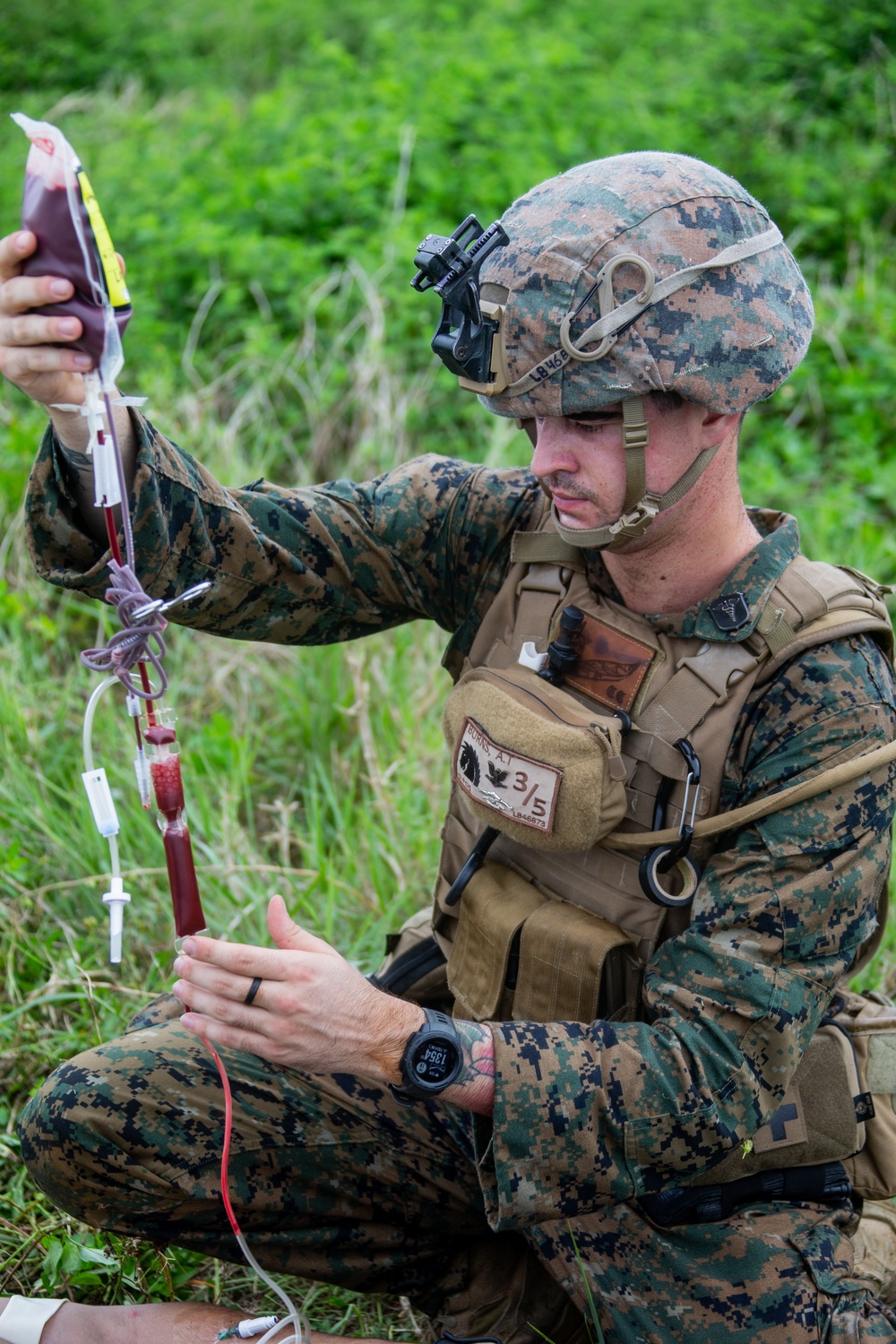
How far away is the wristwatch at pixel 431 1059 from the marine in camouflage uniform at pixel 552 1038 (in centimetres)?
9

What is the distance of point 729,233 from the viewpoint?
2521 millimetres

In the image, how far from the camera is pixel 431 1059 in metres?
2.23

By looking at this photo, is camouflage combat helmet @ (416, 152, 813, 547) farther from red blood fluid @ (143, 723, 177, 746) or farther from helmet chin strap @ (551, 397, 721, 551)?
red blood fluid @ (143, 723, 177, 746)

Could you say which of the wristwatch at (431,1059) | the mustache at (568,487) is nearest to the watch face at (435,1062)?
the wristwatch at (431,1059)

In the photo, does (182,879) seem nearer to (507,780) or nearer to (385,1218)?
(507,780)

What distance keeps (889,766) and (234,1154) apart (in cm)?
158

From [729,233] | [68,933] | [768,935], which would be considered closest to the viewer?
[768,935]

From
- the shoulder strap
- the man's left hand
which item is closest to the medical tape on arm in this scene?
the man's left hand

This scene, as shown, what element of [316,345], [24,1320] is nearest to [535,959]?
[24,1320]

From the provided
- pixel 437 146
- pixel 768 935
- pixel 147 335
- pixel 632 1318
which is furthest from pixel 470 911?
pixel 437 146

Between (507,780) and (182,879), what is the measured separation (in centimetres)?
71

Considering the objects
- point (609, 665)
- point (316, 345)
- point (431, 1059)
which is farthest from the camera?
point (316, 345)

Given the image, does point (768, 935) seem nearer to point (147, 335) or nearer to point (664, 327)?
point (664, 327)

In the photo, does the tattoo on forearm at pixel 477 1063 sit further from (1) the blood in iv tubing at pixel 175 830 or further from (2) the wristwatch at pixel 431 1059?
(1) the blood in iv tubing at pixel 175 830
